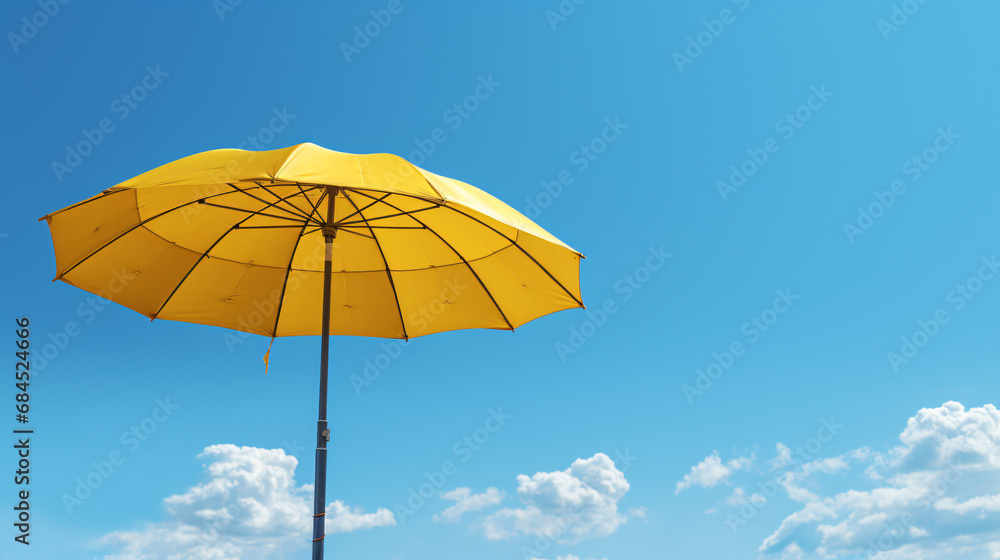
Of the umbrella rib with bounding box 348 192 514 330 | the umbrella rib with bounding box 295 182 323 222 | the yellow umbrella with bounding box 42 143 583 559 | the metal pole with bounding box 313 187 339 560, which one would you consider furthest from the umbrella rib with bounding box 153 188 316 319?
the umbrella rib with bounding box 348 192 514 330

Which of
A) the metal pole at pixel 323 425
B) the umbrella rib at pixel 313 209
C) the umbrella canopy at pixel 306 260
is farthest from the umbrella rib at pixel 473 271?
the metal pole at pixel 323 425

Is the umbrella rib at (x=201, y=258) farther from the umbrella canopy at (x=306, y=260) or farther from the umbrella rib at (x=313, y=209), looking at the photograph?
the umbrella rib at (x=313, y=209)

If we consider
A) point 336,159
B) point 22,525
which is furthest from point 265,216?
point 22,525

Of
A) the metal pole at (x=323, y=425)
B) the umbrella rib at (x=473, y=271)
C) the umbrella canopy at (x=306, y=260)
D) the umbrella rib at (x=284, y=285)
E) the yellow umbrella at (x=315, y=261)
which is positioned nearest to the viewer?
the metal pole at (x=323, y=425)

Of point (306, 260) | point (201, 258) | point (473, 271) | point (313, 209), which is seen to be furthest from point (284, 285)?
point (473, 271)

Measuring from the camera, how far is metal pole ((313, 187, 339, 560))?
4.66 m

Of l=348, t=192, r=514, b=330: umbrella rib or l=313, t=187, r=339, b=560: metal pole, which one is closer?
l=313, t=187, r=339, b=560: metal pole

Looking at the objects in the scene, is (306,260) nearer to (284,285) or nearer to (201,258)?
(284,285)

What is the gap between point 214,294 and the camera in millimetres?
6074

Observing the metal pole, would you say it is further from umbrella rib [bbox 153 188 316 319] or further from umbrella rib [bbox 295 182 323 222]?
umbrella rib [bbox 153 188 316 319]

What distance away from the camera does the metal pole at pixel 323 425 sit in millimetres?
4660

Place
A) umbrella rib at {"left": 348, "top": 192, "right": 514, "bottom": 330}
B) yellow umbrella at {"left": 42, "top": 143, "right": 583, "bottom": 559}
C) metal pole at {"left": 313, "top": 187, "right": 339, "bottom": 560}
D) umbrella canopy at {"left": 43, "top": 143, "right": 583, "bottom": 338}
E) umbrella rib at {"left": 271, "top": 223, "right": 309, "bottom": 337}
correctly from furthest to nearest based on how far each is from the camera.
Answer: umbrella rib at {"left": 271, "top": 223, "right": 309, "bottom": 337} < umbrella rib at {"left": 348, "top": 192, "right": 514, "bottom": 330} < umbrella canopy at {"left": 43, "top": 143, "right": 583, "bottom": 338} < yellow umbrella at {"left": 42, "top": 143, "right": 583, "bottom": 559} < metal pole at {"left": 313, "top": 187, "right": 339, "bottom": 560}

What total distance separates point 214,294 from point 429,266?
200cm

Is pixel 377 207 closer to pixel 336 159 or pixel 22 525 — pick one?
pixel 336 159
